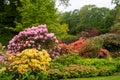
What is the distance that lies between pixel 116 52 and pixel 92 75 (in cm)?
887

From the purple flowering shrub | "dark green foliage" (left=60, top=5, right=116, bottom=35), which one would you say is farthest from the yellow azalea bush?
"dark green foliage" (left=60, top=5, right=116, bottom=35)

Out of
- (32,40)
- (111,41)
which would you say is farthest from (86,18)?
(32,40)

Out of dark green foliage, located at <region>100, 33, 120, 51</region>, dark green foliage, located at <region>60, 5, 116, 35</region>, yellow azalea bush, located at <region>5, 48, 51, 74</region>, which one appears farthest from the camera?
dark green foliage, located at <region>60, 5, 116, 35</region>

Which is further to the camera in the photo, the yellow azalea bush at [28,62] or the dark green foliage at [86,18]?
the dark green foliage at [86,18]

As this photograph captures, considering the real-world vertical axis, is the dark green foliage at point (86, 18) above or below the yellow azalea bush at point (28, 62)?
above

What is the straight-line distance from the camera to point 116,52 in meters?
24.2

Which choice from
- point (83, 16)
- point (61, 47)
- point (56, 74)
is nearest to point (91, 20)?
point (83, 16)

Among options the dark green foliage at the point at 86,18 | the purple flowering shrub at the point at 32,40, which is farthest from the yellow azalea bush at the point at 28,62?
the dark green foliage at the point at 86,18

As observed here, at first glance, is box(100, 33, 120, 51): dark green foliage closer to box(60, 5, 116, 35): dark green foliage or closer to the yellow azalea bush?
the yellow azalea bush

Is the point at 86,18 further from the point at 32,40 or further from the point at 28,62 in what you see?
the point at 28,62

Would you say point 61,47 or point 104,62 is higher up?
point 61,47

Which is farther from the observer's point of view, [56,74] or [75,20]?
[75,20]

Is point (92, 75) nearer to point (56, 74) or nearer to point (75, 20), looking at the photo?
point (56, 74)

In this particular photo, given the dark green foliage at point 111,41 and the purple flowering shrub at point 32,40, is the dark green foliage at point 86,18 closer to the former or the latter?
the dark green foliage at point 111,41
